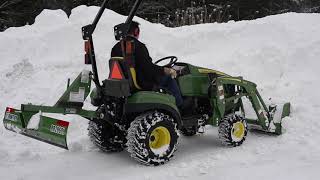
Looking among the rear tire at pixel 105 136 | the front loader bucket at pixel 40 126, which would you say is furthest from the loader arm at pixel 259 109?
the front loader bucket at pixel 40 126

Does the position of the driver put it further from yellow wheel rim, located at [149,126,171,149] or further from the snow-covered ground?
the snow-covered ground

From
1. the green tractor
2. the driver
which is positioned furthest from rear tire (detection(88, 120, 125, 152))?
the driver

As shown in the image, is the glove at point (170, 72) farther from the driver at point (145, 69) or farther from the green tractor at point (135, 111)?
the green tractor at point (135, 111)

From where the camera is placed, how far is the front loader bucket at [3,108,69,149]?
5316 mm

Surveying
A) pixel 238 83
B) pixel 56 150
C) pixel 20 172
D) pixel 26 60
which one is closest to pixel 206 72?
pixel 238 83

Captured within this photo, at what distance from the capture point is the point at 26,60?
31.9 ft

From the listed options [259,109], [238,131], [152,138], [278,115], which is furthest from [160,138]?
[278,115]

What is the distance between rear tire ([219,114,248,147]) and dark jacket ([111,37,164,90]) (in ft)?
4.46

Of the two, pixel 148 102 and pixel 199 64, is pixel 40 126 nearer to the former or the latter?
pixel 148 102

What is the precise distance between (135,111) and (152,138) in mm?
442

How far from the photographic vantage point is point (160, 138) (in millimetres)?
5922

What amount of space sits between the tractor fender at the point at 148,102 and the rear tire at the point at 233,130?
1.12m

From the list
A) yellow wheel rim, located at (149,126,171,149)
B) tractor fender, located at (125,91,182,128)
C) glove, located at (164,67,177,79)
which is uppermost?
glove, located at (164,67,177,79)

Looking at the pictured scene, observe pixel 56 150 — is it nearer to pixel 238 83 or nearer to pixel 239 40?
pixel 238 83
